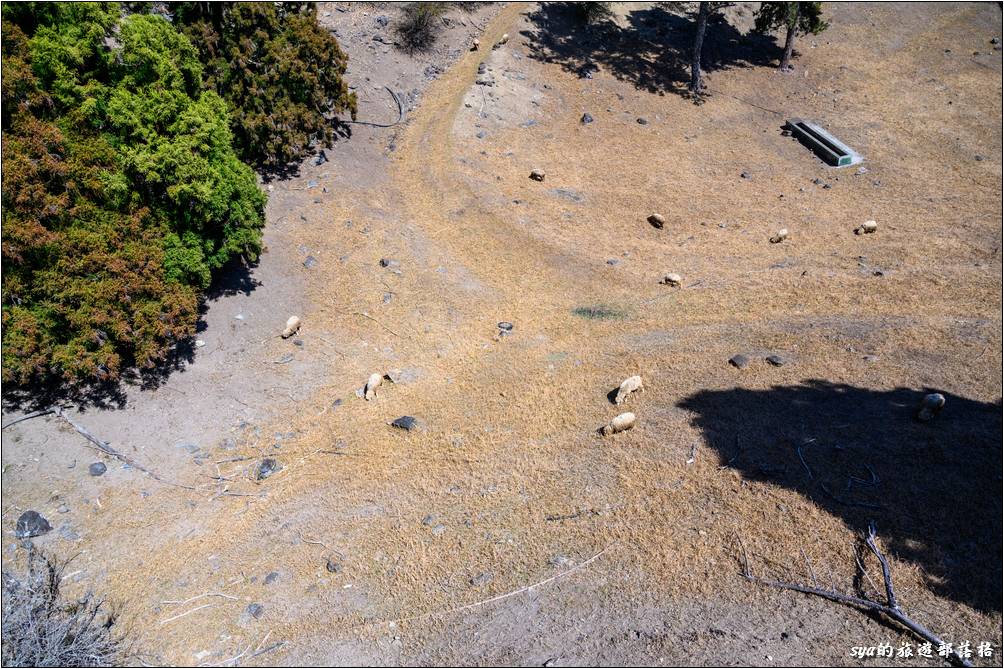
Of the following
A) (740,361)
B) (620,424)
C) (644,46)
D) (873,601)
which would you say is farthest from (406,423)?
(644,46)

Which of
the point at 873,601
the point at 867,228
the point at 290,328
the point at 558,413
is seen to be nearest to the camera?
the point at 873,601

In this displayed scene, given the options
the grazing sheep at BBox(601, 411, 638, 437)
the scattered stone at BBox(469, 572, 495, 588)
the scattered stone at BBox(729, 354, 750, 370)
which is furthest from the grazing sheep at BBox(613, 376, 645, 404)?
the scattered stone at BBox(469, 572, 495, 588)

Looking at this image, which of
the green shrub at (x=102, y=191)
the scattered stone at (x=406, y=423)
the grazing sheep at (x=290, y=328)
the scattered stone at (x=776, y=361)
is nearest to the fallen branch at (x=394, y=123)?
the green shrub at (x=102, y=191)

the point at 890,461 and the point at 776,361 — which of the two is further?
the point at 776,361

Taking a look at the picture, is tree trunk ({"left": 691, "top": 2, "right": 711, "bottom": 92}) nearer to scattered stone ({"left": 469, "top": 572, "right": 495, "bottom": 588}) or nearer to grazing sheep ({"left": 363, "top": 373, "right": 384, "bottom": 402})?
grazing sheep ({"left": 363, "top": 373, "right": 384, "bottom": 402})

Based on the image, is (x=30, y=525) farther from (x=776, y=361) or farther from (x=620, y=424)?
(x=776, y=361)
